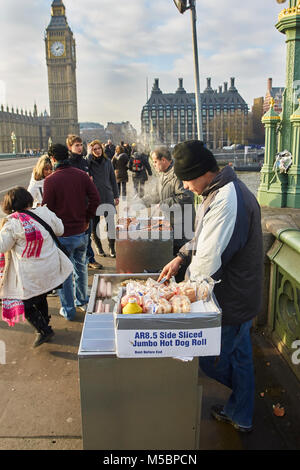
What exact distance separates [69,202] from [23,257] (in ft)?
3.32

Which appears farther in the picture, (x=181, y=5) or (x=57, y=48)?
(x=57, y=48)

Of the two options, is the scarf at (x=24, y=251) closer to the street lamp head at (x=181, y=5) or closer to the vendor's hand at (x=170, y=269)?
the vendor's hand at (x=170, y=269)

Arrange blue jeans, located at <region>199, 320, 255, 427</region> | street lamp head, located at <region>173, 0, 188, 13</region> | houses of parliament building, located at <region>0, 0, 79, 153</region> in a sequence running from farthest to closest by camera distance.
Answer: houses of parliament building, located at <region>0, 0, 79, 153</region>
street lamp head, located at <region>173, 0, 188, 13</region>
blue jeans, located at <region>199, 320, 255, 427</region>

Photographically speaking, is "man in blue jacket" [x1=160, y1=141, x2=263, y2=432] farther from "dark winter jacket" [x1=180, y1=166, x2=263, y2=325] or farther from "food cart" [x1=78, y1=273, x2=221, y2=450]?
"food cart" [x1=78, y1=273, x2=221, y2=450]

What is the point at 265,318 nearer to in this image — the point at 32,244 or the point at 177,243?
the point at 177,243

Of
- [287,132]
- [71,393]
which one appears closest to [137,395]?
[71,393]

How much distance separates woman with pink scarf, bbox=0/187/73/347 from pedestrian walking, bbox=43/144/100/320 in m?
0.57

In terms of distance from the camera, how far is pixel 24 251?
143 inches

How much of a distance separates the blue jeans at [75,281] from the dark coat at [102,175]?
2.26 m

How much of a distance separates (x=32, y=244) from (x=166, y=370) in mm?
2049

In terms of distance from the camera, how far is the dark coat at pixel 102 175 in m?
6.83

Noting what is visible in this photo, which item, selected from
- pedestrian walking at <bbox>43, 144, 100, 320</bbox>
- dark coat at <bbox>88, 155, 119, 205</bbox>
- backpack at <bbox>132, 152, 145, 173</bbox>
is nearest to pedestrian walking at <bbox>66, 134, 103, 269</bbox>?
dark coat at <bbox>88, 155, 119, 205</bbox>

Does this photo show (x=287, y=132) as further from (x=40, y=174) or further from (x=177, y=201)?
(x=40, y=174)

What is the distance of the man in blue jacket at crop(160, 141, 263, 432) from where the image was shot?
2.20 metres
